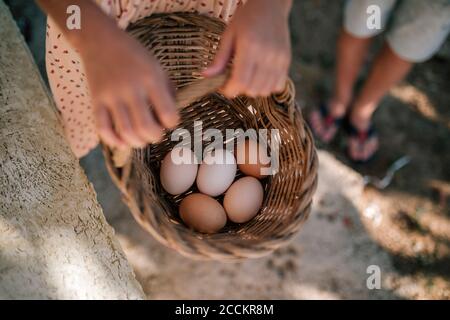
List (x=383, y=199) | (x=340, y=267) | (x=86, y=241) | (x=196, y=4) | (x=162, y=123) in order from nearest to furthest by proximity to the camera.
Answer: (x=162, y=123)
(x=86, y=241)
(x=196, y=4)
(x=340, y=267)
(x=383, y=199)

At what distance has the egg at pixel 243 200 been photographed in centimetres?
118

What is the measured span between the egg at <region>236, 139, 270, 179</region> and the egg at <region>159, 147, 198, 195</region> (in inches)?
5.4

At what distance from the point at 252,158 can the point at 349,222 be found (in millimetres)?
705

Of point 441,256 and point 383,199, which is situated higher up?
point 383,199

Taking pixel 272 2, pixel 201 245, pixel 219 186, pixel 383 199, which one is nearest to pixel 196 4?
pixel 272 2

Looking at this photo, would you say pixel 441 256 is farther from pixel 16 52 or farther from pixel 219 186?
pixel 16 52

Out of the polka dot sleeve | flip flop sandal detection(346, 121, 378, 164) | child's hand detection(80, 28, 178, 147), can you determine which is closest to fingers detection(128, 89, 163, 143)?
child's hand detection(80, 28, 178, 147)

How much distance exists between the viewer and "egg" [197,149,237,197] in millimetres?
1217

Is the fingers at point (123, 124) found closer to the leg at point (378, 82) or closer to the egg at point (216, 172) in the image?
the egg at point (216, 172)

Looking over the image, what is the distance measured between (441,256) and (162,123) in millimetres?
1461

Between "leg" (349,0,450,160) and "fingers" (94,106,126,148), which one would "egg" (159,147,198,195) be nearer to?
"fingers" (94,106,126,148)

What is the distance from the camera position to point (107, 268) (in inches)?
40.4

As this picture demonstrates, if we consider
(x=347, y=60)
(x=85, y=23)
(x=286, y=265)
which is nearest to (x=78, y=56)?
(x=85, y=23)

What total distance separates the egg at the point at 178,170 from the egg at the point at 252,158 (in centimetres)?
14
